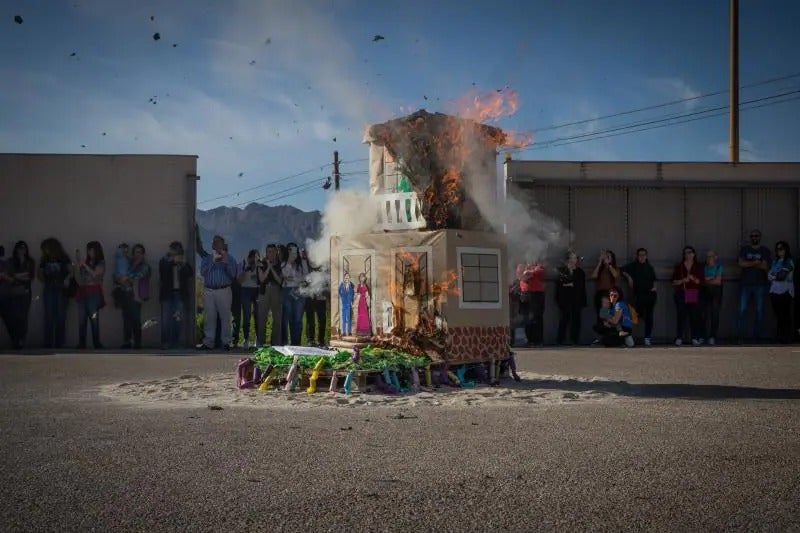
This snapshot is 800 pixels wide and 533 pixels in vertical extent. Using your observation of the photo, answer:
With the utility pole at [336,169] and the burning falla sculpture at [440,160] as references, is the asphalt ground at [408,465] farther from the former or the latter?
the utility pole at [336,169]

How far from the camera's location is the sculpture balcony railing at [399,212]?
43.7 feet

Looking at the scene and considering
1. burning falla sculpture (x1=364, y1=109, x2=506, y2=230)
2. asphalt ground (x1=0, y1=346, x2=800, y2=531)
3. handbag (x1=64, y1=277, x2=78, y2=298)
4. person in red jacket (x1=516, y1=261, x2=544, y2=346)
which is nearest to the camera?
asphalt ground (x1=0, y1=346, x2=800, y2=531)

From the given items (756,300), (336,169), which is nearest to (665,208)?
(756,300)

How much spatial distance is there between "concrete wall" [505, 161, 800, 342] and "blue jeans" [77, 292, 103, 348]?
33.4ft

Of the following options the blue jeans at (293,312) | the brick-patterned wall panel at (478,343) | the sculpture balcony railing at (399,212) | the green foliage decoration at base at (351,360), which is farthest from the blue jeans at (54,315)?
the brick-patterned wall panel at (478,343)

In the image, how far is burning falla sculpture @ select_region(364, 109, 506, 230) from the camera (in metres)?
13.2

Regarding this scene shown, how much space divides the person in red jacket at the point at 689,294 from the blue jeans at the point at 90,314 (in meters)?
13.2

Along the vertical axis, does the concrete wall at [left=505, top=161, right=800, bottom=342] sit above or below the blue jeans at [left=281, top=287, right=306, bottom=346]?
above

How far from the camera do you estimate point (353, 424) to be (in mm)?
8984

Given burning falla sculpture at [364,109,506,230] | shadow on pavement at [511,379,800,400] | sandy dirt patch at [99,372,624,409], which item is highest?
burning falla sculpture at [364,109,506,230]

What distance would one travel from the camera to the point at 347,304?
13.9 m

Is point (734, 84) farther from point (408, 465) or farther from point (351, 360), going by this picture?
point (408, 465)

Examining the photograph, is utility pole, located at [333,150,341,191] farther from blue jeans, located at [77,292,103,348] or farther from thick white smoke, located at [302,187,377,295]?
thick white smoke, located at [302,187,377,295]

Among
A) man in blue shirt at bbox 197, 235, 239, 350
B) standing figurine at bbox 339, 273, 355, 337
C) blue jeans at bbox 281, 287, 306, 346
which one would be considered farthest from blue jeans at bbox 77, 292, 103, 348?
standing figurine at bbox 339, 273, 355, 337
